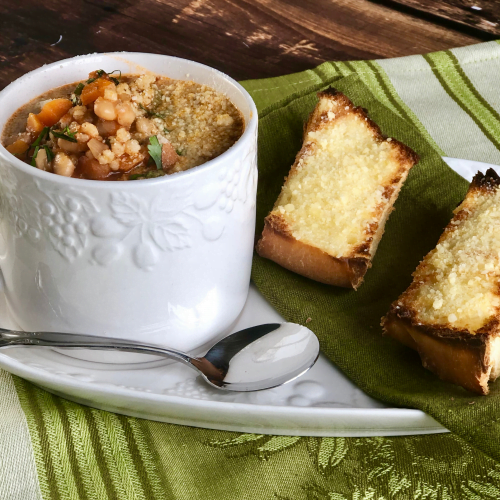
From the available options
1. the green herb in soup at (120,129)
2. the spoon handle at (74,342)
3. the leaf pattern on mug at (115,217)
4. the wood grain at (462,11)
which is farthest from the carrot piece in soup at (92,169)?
the wood grain at (462,11)

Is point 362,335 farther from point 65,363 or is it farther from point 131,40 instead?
point 131,40

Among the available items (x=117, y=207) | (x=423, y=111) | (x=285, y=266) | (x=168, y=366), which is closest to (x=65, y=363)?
(x=168, y=366)

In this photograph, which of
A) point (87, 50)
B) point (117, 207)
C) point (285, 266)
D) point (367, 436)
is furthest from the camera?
point (87, 50)

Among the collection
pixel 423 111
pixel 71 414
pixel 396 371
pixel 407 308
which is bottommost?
pixel 71 414

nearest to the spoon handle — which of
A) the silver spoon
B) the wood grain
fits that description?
the silver spoon

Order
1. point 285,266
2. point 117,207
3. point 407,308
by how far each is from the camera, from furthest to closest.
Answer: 1. point 285,266
2. point 407,308
3. point 117,207

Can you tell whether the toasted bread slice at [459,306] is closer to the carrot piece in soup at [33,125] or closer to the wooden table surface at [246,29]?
the carrot piece in soup at [33,125]
